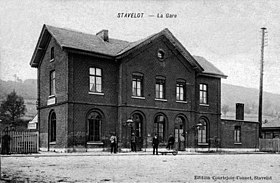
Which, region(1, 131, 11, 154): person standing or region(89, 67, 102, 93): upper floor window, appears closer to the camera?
region(1, 131, 11, 154): person standing

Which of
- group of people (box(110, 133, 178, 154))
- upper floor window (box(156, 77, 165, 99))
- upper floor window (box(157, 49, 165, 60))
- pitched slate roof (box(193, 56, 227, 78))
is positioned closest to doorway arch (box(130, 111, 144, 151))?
group of people (box(110, 133, 178, 154))

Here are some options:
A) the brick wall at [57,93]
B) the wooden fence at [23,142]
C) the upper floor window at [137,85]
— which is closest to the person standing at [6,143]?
the wooden fence at [23,142]

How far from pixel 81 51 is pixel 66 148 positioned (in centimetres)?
582

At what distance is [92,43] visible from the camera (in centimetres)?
2592

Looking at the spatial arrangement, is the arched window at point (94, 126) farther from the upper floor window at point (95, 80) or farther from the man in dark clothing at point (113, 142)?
the upper floor window at point (95, 80)

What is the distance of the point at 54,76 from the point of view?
2652 cm

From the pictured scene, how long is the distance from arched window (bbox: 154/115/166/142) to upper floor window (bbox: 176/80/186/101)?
6.82ft

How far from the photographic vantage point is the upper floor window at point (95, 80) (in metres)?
25.3

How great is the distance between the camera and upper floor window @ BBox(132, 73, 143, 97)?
26.9 meters

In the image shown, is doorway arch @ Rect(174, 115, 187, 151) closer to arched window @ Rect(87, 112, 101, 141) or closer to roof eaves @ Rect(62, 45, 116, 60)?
arched window @ Rect(87, 112, 101, 141)

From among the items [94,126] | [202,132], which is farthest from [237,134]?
[94,126]

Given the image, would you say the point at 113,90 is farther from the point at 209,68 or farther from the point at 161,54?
the point at 209,68

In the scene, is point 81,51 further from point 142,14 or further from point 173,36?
point 142,14

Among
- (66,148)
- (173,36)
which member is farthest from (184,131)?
(66,148)
